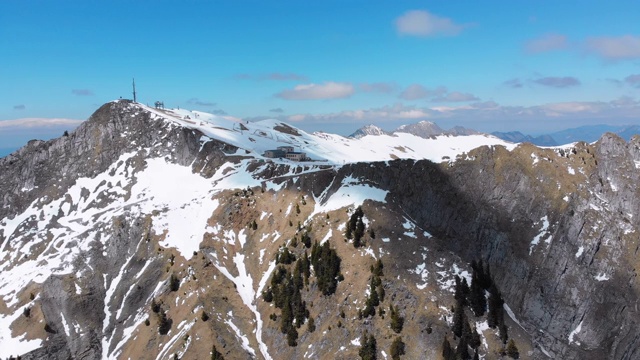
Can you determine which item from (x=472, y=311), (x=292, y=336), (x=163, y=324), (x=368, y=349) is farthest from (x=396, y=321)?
(x=163, y=324)

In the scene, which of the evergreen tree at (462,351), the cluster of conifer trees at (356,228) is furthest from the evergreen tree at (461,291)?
the cluster of conifer trees at (356,228)

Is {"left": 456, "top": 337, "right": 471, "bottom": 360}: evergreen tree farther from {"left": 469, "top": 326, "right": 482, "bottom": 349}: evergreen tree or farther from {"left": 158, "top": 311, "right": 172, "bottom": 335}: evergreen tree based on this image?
{"left": 158, "top": 311, "right": 172, "bottom": 335}: evergreen tree

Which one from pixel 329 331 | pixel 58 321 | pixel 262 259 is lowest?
pixel 58 321

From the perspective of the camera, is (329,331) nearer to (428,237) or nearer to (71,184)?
(428,237)

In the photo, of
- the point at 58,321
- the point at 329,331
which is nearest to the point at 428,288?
the point at 329,331

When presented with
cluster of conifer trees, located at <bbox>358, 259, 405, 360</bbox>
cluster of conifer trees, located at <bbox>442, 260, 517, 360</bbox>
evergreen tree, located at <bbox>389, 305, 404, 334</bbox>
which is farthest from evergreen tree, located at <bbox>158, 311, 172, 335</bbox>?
cluster of conifer trees, located at <bbox>442, 260, 517, 360</bbox>

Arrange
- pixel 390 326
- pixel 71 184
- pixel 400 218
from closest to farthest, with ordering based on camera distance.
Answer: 1. pixel 390 326
2. pixel 400 218
3. pixel 71 184

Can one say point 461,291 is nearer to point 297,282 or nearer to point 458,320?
point 458,320
